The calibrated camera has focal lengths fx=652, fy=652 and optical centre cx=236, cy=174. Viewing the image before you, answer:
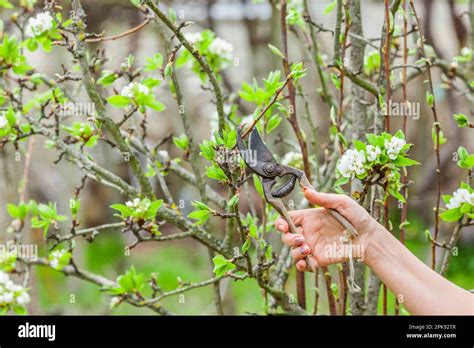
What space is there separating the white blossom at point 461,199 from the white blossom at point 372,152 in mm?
224

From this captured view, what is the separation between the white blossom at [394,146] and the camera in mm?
1134

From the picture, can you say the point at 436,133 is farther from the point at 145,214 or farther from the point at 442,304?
the point at 145,214

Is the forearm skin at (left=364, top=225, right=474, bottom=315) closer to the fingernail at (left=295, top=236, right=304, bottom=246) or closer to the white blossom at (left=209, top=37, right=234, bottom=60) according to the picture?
the fingernail at (left=295, top=236, right=304, bottom=246)

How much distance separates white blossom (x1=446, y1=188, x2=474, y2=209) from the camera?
124cm

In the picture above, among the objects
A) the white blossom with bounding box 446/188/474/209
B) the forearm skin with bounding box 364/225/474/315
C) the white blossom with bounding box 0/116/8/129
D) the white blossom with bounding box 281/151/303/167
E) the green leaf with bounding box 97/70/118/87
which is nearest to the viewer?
the forearm skin with bounding box 364/225/474/315

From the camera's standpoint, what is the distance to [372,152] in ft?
3.76

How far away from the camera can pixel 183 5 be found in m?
3.38

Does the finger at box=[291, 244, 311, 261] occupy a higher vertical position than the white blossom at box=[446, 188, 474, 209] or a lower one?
lower

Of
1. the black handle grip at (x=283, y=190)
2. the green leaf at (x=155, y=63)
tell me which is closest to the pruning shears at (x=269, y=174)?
the black handle grip at (x=283, y=190)

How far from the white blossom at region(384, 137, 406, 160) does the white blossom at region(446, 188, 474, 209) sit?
197 millimetres

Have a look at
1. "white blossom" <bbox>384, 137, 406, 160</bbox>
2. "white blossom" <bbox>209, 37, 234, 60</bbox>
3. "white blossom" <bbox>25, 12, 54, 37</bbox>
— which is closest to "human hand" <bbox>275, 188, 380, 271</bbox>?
"white blossom" <bbox>384, 137, 406, 160</bbox>

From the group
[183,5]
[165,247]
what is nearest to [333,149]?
[183,5]

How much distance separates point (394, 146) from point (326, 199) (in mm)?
150

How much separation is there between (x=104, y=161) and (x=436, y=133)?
101 inches
